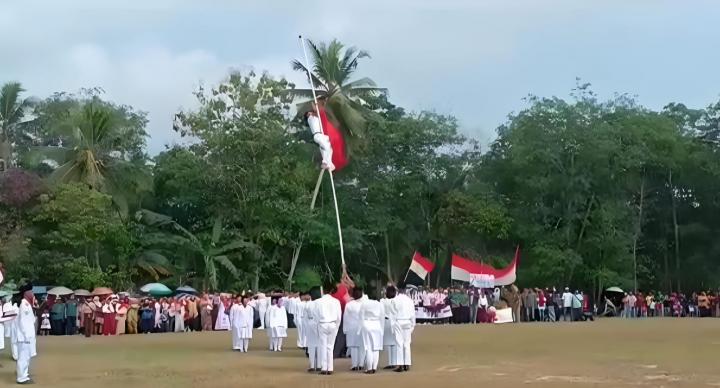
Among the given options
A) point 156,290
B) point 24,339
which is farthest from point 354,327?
point 156,290

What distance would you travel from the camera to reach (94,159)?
35.4m

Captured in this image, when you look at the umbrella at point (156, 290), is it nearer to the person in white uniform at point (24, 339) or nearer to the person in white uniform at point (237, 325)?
the person in white uniform at point (237, 325)

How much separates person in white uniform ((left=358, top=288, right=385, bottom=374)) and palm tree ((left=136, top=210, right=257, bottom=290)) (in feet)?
73.5

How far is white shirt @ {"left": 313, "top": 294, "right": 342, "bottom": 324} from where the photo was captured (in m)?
15.4

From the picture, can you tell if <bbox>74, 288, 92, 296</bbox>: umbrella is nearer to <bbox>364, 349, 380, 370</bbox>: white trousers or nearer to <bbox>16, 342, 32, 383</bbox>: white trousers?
<bbox>16, 342, 32, 383</bbox>: white trousers

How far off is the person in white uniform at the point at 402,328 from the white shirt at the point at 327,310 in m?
0.93

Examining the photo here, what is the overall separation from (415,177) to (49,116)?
1760 centimetres

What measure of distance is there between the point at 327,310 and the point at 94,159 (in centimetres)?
Result: 2246

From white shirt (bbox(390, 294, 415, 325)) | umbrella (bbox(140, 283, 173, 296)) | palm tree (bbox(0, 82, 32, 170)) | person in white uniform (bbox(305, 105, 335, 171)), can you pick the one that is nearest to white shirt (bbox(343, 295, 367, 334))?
white shirt (bbox(390, 294, 415, 325))

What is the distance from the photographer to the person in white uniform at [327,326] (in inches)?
593

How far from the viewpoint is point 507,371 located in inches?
580

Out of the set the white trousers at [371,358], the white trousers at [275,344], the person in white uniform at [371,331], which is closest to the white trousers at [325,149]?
the white trousers at [275,344]

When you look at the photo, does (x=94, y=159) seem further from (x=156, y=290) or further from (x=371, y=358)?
(x=371, y=358)

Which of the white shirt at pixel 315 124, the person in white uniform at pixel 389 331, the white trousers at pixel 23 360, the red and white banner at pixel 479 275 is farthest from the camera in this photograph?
the red and white banner at pixel 479 275
